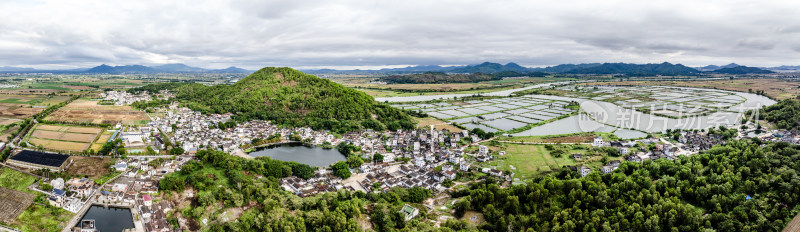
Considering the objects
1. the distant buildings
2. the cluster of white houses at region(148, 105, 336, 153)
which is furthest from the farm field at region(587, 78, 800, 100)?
the cluster of white houses at region(148, 105, 336, 153)

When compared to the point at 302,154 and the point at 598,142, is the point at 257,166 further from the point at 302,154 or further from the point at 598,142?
the point at 598,142

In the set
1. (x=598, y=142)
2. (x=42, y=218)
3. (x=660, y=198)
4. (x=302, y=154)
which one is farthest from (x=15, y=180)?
(x=598, y=142)

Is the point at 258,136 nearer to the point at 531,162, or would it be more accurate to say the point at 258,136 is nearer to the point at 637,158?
the point at 531,162

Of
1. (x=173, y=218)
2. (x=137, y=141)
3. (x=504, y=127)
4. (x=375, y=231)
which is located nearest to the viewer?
(x=375, y=231)

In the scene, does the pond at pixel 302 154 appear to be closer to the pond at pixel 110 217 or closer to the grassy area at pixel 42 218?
the pond at pixel 110 217

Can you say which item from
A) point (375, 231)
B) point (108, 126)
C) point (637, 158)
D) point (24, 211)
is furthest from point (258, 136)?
point (637, 158)

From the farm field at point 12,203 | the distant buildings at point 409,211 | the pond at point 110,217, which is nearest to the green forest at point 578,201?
the distant buildings at point 409,211

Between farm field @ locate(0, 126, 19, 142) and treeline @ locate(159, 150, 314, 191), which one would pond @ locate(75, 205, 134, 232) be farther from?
farm field @ locate(0, 126, 19, 142)
